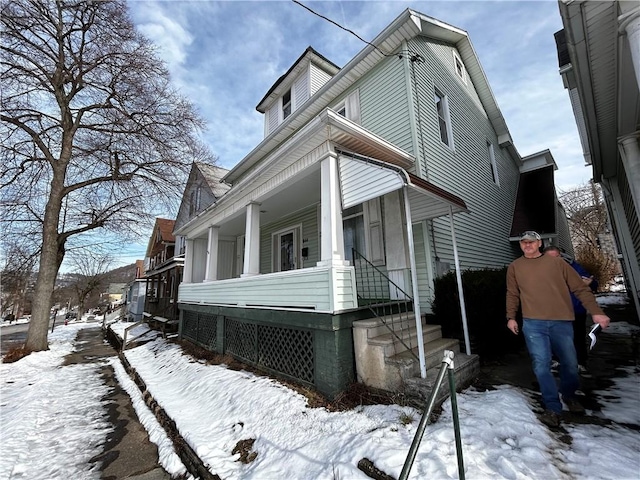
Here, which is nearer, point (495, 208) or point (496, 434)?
point (496, 434)

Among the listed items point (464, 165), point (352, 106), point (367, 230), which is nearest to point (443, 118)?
point (464, 165)

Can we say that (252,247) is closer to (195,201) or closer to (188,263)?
(188,263)

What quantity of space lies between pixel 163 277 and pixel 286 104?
14.8m

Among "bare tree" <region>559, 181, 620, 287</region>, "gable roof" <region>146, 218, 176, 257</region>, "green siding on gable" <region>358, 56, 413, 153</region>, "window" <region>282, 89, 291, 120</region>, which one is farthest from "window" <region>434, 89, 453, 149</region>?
"gable roof" <region>146, 218, 176, 257</region>

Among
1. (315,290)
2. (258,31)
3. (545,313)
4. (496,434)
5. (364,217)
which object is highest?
(258,31)

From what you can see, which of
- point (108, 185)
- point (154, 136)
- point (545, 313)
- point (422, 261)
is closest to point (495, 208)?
point (422, 261)

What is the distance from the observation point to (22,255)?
508 inches

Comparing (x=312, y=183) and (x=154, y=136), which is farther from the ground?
(x=154, y=136)

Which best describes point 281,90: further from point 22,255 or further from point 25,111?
point 22,255

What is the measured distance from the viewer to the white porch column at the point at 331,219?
431cm

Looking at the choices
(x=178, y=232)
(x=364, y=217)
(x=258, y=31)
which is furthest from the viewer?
(x=178, y=232)

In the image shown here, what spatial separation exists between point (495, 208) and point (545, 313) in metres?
8.39

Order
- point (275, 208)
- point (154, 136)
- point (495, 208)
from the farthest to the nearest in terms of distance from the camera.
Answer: point (154, 136)
point (495, 208)
point (275, 208)

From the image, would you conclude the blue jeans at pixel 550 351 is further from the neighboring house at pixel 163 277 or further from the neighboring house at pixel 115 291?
the neighboring house at pixel 115 291
